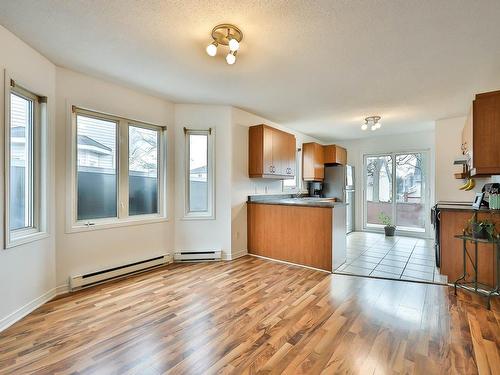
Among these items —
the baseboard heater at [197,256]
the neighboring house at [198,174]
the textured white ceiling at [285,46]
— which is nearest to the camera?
the textured white ceiling at [285,46]

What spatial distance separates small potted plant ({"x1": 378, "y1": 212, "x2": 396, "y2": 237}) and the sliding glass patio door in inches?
1.5

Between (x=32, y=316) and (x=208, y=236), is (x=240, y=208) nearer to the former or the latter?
(x=208, y=236)

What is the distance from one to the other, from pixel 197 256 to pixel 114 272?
1.19m

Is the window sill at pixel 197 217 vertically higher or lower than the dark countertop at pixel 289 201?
lower

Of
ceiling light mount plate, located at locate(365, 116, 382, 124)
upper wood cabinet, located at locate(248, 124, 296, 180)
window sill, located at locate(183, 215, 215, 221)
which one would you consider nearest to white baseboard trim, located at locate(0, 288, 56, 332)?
window sill, located at locate(183, 215, 215, 221)

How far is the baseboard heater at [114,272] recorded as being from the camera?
2962 millimetres

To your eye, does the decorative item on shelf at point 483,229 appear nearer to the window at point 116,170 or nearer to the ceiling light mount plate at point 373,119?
the ceiling light mount plate at point 373,119

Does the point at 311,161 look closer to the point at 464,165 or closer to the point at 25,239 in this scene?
the point at 464,165

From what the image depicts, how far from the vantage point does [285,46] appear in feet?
7.78

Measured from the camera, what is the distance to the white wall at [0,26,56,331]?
7.24 ft

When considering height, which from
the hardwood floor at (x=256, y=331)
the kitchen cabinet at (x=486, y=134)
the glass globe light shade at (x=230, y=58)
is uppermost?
the glass globe light shade at (x=230, y=58)

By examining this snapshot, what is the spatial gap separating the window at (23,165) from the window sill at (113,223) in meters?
0.35

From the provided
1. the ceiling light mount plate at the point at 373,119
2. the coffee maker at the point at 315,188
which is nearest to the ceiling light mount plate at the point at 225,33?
the ceiling light mount plate at the point at 373,119

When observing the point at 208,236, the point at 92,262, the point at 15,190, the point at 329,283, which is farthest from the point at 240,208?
the point at 15,190
